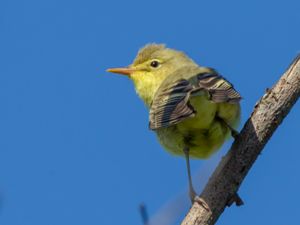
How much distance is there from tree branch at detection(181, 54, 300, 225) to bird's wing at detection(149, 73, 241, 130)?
49cm

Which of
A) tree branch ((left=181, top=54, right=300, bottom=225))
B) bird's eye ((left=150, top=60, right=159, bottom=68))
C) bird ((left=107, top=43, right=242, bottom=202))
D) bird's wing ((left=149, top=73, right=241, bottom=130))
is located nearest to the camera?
tree branch ((left=181, top=54, right=300, bottom=225))

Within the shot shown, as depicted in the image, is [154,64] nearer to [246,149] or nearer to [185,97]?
[185,97]

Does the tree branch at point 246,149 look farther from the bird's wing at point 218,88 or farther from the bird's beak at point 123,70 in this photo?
the bird's beak at point 123,70

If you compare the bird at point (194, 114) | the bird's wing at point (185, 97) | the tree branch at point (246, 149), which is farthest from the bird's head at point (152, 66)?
the tree branch at point (246, 149)

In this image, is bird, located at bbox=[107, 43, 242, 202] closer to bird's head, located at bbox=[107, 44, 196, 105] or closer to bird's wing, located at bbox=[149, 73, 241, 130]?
bird's wing, located at bbox=[149, 73, 241, 130]

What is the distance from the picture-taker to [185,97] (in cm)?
439

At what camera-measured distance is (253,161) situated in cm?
391

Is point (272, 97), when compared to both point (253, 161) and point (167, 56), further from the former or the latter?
point (167, 56)

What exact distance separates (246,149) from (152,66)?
9.97 ft

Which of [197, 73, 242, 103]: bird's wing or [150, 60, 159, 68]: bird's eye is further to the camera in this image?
[150, 60, 159, 68]: bird's eye

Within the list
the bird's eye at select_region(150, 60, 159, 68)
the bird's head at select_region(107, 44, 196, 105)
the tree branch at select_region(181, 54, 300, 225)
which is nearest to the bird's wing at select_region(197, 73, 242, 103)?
the tree branch at select_region(181, 54, 300, 225)

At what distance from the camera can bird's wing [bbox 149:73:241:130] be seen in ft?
14.0

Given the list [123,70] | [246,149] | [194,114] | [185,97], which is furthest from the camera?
[123,70]

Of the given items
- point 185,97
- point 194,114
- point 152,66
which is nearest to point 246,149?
point 194,114
